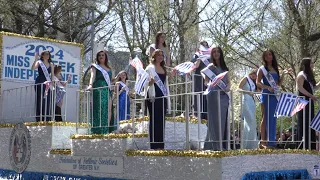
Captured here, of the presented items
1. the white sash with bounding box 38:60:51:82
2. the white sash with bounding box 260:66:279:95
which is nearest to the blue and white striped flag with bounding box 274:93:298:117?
the white sash with bounding box 260:66:279:95

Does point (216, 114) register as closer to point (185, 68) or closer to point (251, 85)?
point (251, 85)

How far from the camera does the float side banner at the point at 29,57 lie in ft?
38.8

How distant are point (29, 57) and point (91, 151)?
399cm

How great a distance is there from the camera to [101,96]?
9180mm

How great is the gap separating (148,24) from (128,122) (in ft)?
57.8

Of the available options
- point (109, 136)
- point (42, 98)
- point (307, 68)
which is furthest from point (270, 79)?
point (42, 98)

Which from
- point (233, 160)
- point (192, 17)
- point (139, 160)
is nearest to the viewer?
point (233, 160)

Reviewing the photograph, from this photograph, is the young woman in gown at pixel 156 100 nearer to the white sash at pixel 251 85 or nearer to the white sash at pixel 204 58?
the white sash at pixel 251 85

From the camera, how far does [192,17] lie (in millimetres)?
25531

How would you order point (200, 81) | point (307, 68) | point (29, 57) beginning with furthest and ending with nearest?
point (29, 57) → point (200, 81) → point (307, 68)

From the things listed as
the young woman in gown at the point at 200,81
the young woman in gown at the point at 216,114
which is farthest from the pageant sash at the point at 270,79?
the young woman in gown at the point at 200,81

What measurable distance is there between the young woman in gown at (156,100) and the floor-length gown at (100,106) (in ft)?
4.32

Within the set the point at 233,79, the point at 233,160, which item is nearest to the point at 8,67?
the point at 233,160

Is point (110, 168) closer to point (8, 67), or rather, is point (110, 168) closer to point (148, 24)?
point (8, 67)
